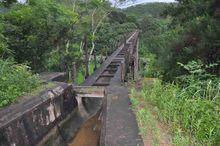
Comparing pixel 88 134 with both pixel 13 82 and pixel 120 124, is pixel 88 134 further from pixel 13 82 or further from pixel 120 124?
pixel 120 124

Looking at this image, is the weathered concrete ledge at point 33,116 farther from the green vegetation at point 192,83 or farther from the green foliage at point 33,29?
the green foliage at point 33,29

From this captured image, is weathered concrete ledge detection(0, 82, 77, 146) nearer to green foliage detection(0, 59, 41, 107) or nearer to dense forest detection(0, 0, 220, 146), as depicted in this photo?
green foliage detection(0, 59, 41, 107)

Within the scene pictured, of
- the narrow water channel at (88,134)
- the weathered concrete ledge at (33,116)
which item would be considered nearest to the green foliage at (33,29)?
the weathered concrete ledge at (33,116)

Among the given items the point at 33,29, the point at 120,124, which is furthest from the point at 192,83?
the point at 33,29

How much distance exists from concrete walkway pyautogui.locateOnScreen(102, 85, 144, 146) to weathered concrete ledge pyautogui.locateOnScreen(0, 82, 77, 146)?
1.50 meters

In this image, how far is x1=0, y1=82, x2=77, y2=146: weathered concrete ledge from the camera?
5.46 metres

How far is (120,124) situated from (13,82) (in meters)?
3.05

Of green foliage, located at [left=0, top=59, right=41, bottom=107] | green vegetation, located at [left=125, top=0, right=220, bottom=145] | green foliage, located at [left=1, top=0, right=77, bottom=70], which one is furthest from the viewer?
green foliage, located at [left=1, top=0, right=77, bottom=70]

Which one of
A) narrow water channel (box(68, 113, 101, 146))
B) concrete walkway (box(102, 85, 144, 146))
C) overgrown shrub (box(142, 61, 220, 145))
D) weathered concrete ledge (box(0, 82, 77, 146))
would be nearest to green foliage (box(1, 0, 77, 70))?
weathered concrete ledge (box(0, 82, 77, 146))

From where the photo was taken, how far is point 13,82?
682cm

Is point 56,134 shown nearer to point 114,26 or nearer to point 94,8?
point 94,8

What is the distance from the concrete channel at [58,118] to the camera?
224 inches

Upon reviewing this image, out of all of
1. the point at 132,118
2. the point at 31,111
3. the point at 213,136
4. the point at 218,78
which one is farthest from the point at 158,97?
the point at 31,111

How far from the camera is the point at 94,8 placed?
2328 cm
